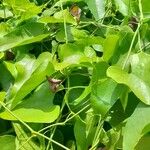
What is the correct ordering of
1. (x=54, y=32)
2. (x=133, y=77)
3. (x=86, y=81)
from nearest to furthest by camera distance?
(x=133, y=77) < (x=86, y=81) < (x=54, y=32)

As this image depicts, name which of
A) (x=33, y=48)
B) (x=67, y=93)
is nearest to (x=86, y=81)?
(x=67, y=93)

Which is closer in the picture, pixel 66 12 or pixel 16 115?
pixel 16 115

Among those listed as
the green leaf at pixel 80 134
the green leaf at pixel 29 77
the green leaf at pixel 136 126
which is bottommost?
the green leaf at pixel 80 134

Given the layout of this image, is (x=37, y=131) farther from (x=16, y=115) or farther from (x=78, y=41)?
(x=78, y=41)

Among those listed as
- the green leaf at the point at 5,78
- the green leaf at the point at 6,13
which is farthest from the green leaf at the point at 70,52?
the green leaf at the point at 6,13

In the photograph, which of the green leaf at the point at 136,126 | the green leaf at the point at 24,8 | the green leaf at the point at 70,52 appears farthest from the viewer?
the green leaf at the point at 24,8

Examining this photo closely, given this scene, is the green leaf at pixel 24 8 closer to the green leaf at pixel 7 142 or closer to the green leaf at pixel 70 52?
the green leaf at pixel 70 52

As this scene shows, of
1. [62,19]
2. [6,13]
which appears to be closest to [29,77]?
[62,19]

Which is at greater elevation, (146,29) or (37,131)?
(146,29)

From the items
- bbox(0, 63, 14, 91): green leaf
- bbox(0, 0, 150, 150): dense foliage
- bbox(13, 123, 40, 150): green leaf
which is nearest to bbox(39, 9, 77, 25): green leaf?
bbox(0, 0, 150, 150): dense foliage
